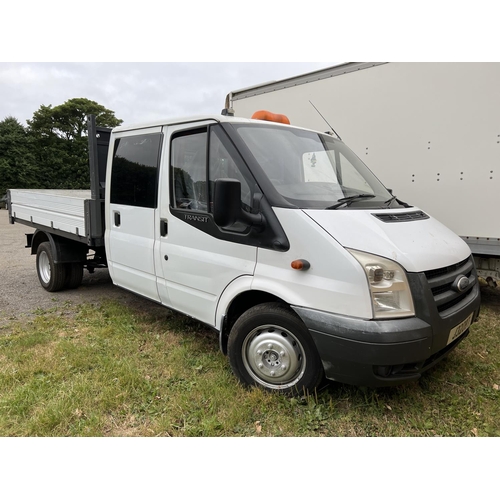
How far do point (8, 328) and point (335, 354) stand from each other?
401 cm

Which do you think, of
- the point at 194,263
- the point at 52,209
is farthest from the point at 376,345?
the point at 52,209

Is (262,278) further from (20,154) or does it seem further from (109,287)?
(20,154)

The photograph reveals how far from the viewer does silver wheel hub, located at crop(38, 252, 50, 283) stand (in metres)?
6.13

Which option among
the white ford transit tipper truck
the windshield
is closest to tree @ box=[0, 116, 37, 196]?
the white ford transit tipper truck

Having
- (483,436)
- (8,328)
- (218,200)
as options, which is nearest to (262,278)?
(218,200)

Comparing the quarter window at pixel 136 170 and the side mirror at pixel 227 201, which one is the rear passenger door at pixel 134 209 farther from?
the side mirror at pixel 227 201

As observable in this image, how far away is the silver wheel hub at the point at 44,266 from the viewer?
20.1ft

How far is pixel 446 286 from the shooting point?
2732 mm

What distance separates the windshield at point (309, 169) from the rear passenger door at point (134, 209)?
1215 mm

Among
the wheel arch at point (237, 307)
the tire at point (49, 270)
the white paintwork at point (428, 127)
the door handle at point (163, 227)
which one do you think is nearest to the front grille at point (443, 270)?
the wheel arch at point (237, 307)

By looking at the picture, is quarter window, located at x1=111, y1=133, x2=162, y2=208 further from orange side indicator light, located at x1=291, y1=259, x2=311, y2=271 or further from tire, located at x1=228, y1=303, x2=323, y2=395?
orange side indicator light, located at x1=291, y1=259, x2=311, y2=271

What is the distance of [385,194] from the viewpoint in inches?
139

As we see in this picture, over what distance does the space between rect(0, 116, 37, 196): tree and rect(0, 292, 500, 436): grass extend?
2879 centimetres

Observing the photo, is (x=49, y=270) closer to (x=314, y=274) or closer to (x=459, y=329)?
(x=314, y=274)
